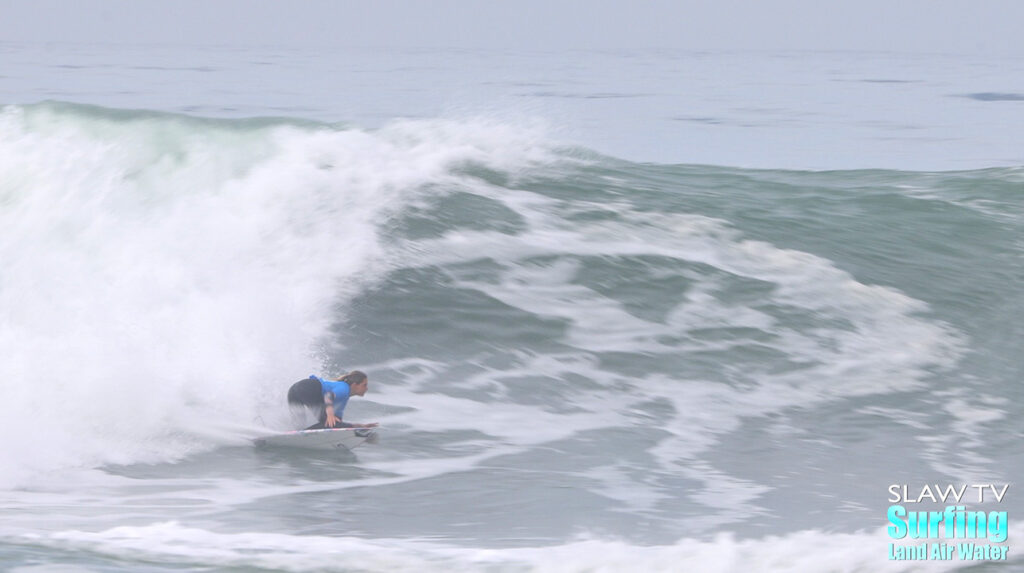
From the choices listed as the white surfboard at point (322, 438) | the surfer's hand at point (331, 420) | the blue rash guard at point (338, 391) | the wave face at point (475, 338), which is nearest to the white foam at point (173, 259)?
the wave face at point (475, 338)

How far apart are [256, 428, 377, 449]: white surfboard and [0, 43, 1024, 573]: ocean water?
3.6 inches

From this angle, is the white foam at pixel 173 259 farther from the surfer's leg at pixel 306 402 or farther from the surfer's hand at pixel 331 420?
the surfer's hand at pixel 331 420

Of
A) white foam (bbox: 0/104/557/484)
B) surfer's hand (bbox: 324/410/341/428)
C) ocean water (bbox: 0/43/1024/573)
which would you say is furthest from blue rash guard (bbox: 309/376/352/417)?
white foam (bbox: 0/104/557/484)

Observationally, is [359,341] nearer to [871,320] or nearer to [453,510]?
[453,510]

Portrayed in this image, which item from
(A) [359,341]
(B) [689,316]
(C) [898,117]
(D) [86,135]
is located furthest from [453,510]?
(C) [898,117]

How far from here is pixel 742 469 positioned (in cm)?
742

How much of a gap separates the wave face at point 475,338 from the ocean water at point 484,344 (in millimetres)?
35

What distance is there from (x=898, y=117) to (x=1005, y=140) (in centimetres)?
587

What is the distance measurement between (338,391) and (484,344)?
2.47 meters

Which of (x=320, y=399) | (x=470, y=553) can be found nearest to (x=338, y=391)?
(x=320, y=399)

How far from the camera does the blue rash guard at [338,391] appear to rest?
7672mm

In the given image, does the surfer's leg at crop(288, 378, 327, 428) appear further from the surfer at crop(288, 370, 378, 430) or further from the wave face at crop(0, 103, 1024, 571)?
the wave face at crop(0, 103, 1024, 571)

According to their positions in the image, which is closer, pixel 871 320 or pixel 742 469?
pixel 742 469

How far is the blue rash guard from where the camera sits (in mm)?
7672
